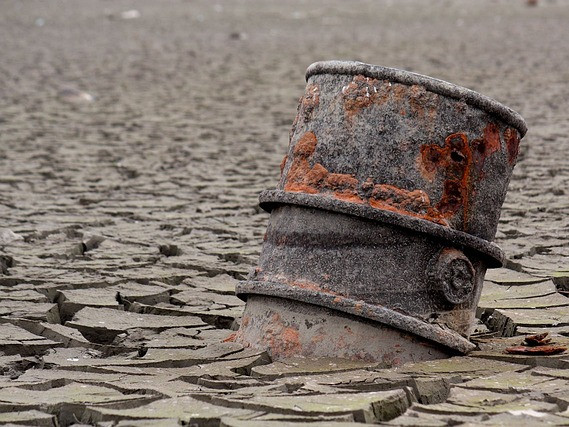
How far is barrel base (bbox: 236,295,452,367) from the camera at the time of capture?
344cm

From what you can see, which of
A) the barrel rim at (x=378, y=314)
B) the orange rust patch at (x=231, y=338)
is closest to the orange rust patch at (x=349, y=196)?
the barrel rim at (x=378, y=314)

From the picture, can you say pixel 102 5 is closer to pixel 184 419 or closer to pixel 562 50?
pixel 562 50

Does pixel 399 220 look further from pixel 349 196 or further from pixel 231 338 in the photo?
pixel 231 338

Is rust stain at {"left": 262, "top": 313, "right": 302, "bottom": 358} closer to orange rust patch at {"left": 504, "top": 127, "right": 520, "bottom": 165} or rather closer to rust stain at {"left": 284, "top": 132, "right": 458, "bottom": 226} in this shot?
rust stain at {"left": 284, "top": 132, "right": 458, "bottom": 226}

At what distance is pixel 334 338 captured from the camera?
346 cm

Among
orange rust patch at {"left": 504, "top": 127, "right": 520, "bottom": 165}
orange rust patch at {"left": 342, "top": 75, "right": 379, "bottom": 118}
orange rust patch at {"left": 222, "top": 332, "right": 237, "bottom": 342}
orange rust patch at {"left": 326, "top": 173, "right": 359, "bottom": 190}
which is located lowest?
orange rust patch at {"left": 222, "top": 332, "right": 237, "bottom": 342}

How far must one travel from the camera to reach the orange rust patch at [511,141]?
3.56 meters

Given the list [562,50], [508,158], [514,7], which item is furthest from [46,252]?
[514,7]

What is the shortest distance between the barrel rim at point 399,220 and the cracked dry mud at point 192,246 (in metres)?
0.33

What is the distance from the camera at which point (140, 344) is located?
12.7 ft

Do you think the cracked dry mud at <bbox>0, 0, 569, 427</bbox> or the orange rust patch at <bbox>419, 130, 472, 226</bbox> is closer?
the cracked dry mud at <bbox>0, 0, 569, 427</bbox>

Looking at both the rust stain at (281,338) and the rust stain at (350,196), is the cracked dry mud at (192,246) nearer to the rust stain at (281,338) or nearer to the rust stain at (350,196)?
the rust stain at (281,338)

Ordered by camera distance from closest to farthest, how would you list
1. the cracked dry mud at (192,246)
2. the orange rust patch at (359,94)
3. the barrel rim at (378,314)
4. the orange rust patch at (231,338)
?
the cracked dry mud at (192,246) → the barrel rim at (378,314) → the orange rust patch at (359,94) → the orange rust patch at (231,338)

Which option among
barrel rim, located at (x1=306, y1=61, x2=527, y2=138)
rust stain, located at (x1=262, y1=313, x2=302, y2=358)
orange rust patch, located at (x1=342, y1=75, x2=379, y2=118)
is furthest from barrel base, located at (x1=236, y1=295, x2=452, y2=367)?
barrel rim, located at (x1=306, y1=61, x2=527, y2=138)
